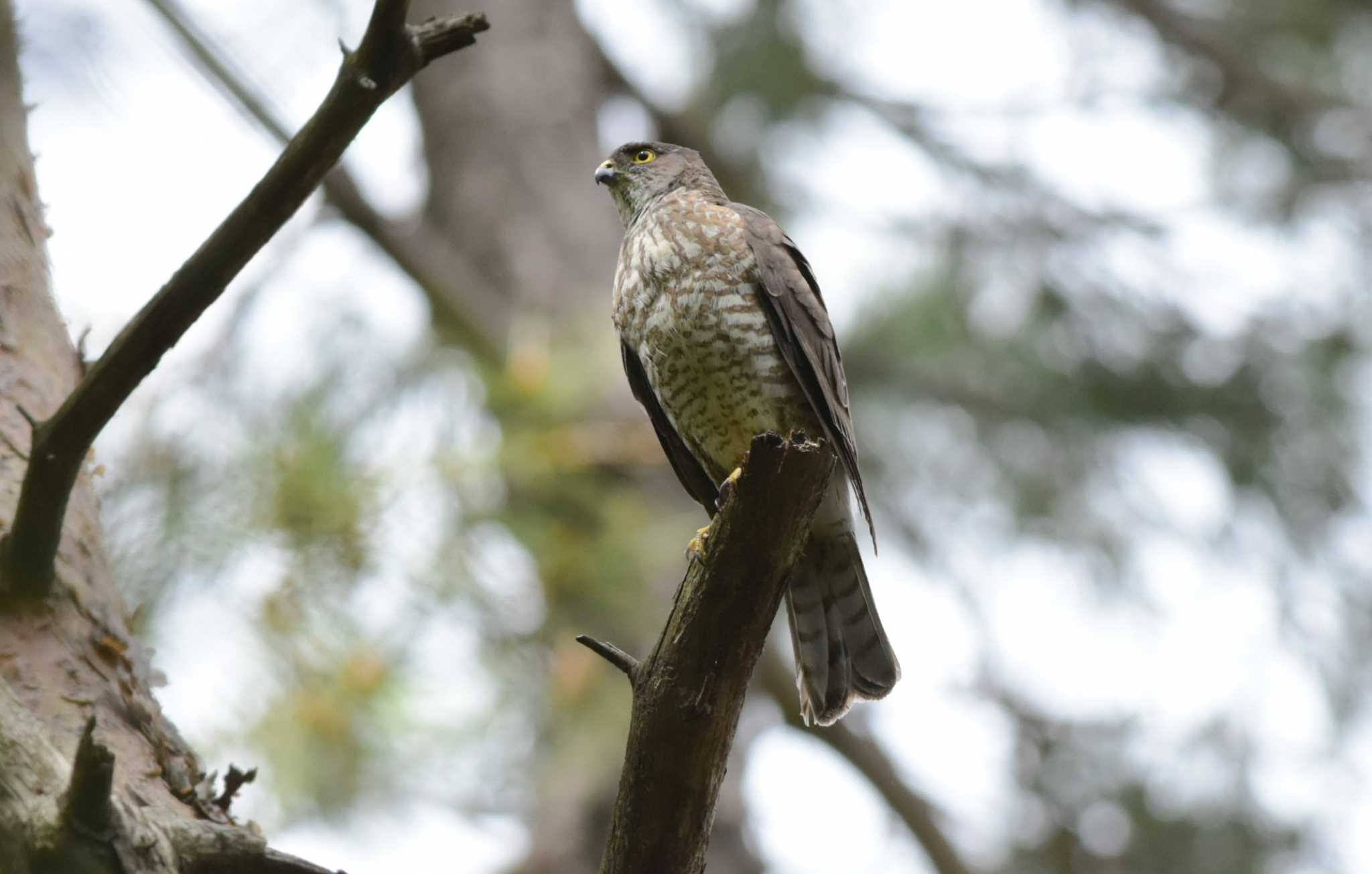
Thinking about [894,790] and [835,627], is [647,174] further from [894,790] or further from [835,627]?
[894,790]

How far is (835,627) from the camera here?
11.9 feet

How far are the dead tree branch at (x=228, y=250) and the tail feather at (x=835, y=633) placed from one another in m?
1.88

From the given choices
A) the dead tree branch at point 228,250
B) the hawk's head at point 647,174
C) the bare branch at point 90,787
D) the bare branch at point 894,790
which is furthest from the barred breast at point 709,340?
the bare branch at point 90,787

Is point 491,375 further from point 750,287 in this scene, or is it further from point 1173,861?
point 1173,861

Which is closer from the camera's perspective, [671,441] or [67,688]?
[67,688]

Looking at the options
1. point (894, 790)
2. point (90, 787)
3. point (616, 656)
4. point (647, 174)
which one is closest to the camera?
point (90, 787)

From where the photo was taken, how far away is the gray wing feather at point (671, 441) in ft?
13.0

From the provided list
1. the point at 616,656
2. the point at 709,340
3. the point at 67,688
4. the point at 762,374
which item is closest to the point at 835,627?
the point at 762,374

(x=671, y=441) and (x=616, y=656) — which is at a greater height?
(x=671, y=441)

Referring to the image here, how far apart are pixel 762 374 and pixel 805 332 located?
0.54 feet

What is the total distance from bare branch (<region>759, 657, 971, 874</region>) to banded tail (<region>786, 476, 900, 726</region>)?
1.38m

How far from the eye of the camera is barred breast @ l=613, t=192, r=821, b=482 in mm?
3590

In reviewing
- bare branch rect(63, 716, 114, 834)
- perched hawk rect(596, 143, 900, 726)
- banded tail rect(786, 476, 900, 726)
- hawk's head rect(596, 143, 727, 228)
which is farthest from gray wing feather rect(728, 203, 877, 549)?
bare branch rect(63, 716, 114, 834)

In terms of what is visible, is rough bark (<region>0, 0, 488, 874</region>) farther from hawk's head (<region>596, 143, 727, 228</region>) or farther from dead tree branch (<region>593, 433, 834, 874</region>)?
hawk's head (<region>596, 143, 727, 228</region>)
